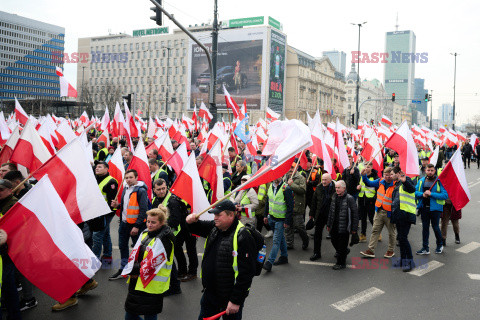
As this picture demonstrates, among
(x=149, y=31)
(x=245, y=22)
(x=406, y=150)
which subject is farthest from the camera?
(x=149, y=31)

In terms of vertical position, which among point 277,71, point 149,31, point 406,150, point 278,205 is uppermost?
point 149,31

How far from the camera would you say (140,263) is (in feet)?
13.5

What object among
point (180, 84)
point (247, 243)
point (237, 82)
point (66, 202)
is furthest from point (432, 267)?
point (180, 84)

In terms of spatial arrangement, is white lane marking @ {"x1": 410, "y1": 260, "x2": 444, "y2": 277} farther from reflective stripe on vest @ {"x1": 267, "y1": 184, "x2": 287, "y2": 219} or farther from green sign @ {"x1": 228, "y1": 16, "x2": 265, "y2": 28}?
green sign @ {"x1": 228, "y1": 16, "x2": 265, "y2": 28}

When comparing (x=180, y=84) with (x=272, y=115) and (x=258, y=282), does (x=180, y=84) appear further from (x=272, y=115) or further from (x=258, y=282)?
(x=258, y=282)

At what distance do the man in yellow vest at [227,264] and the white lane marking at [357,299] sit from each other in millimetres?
2127

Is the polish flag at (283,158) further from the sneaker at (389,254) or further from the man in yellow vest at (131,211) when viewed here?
the sneaker at (389,254)

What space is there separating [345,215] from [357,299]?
159 centimetres

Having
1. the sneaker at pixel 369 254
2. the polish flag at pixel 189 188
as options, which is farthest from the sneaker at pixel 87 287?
the sneaker at pixel 369 254

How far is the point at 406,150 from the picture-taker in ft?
27.4

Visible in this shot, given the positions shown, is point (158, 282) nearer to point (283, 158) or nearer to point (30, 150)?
point (283, 158)

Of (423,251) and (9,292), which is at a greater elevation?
(9,292)

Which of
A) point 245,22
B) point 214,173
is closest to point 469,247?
point 214,173

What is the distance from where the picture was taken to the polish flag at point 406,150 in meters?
8.18
